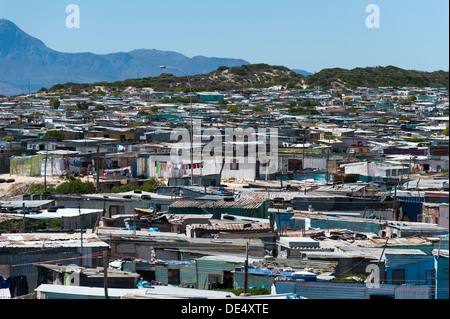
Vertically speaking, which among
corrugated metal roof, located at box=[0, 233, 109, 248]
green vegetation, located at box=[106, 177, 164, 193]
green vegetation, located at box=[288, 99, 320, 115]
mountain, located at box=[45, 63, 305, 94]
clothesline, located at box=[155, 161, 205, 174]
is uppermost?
mountain, located at box=[45, 63, 305, 94]

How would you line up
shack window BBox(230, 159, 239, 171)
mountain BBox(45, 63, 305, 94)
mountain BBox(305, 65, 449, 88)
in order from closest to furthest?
shack window BBox(230, 159, 239, 171) < mountain BBox(45, 63, 305, 94) < mountain BBox(305, 65, 449, 88)

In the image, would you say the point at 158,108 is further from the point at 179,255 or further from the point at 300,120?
the point at 179,255

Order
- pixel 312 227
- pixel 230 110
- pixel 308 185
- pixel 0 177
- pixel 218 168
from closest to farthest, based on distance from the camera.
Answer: pixel 312 227 → pixel 308 185 → pixel 218 168 → pixel 0 177 → pixel 230 110

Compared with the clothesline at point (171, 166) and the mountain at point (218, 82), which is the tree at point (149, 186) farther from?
the mountain at point (218, 82)

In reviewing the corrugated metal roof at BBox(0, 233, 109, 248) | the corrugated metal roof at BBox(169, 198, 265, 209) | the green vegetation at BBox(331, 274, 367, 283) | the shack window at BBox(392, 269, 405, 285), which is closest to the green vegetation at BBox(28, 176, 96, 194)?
the corrugated metal roof at BBox(169, 198, 265, 209)

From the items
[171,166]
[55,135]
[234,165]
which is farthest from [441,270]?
[55,135]

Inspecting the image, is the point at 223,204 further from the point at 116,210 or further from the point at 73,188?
the point at 73,188

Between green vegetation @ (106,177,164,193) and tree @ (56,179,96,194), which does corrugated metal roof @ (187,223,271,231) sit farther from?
tree @ (56,179,96,194)

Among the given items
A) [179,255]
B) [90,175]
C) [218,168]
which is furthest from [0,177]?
[179,255]
